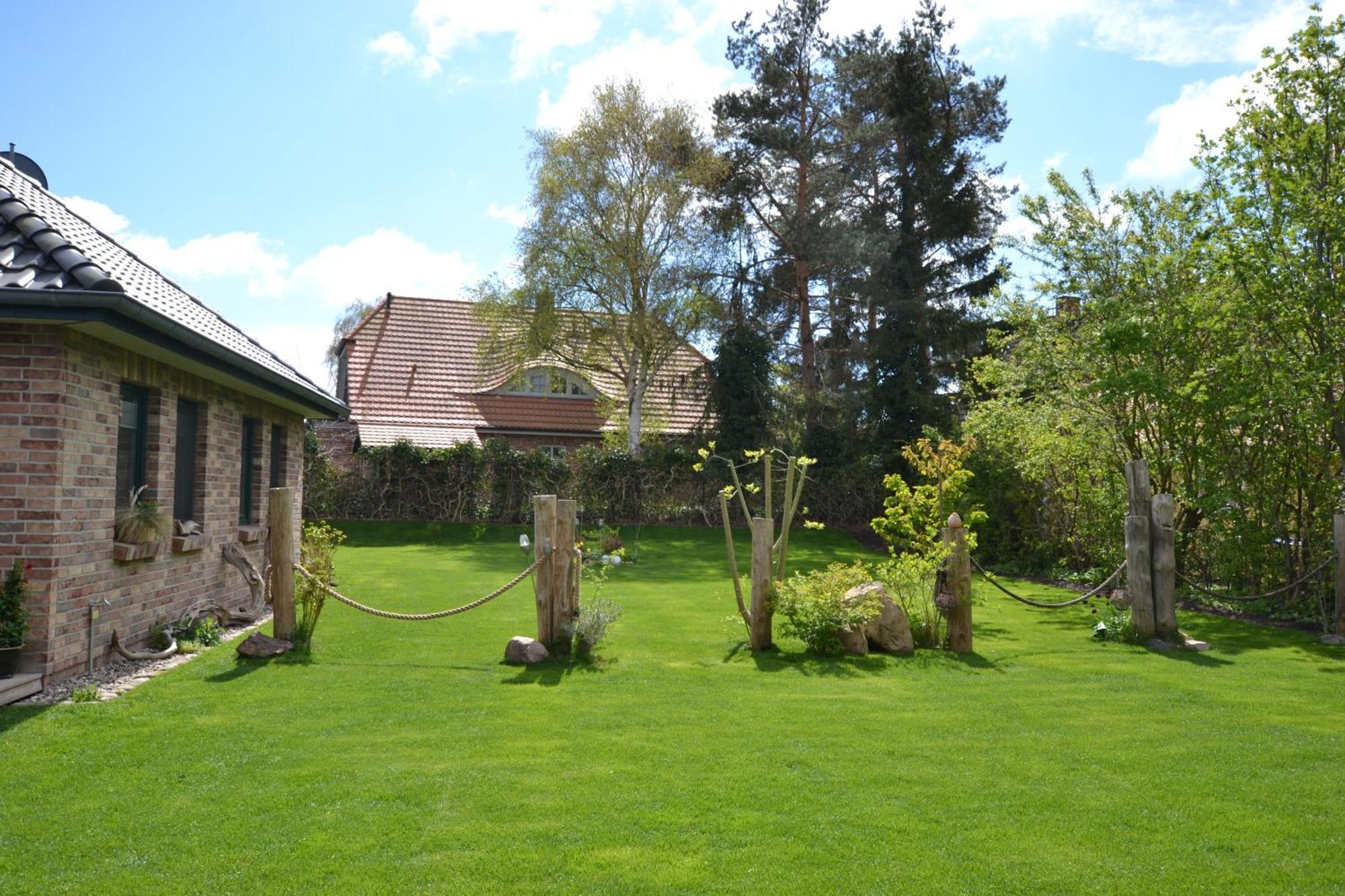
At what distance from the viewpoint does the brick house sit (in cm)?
661

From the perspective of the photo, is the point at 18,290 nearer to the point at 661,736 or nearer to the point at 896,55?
the point at 661,736

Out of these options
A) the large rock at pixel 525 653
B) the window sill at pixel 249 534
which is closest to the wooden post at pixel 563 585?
the large rock at pixel 525 653

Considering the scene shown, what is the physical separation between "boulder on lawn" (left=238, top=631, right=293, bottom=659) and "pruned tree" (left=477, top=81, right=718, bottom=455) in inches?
716

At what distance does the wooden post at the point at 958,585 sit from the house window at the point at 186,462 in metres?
7.57

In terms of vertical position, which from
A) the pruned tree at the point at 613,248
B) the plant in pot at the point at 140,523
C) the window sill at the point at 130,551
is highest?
the pruned tree at the point at 613,248

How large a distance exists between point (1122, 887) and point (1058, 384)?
1212cm

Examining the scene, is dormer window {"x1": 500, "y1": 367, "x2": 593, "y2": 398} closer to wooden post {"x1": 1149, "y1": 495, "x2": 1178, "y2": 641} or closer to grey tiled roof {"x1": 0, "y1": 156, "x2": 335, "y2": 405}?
grey tiled roof {"x1": 0, "y1": 156, "x2": 335, "y2": 405}

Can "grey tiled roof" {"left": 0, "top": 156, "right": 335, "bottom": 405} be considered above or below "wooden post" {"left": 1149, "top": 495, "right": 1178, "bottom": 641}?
above

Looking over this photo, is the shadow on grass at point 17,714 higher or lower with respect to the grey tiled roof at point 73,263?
lower

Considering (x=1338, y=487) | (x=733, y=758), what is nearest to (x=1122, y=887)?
(x=733, y=758)

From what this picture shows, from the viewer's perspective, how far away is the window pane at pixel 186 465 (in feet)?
30.8

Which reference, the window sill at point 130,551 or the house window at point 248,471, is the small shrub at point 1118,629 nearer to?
the window sill at point 130,551

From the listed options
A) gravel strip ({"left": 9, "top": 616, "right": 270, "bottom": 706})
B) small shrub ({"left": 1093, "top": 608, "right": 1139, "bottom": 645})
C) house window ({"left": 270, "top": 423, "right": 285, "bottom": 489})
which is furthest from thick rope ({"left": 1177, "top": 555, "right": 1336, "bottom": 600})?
house window ({"left": 270, "top": 423, "right": 285, "bottom": 489})

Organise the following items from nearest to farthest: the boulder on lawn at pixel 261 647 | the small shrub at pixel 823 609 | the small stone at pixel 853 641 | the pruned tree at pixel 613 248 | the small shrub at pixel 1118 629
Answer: the boulder on lawn at pixel 261 647
the small shrub at pixel 823 609
the small stone at pixel 853 641
the small shrub at pixel 1118 629
the pruned tree at pixel 613 248
